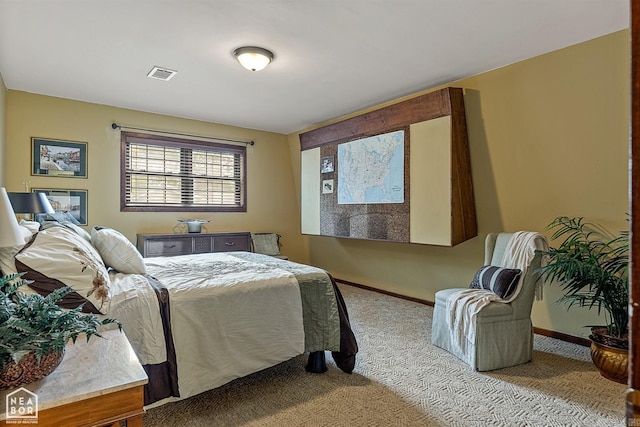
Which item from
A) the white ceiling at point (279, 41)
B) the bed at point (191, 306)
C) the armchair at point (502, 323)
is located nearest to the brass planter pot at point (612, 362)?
the armchair at point (502, 323)

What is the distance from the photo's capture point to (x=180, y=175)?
210 inches

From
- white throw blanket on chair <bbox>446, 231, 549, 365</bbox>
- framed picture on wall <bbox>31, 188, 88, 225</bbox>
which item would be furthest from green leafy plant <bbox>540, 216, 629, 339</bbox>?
framed picture on wall <bbox>31, 188, 88, 225</bbox>

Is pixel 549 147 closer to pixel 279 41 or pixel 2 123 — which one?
pixel 279 41

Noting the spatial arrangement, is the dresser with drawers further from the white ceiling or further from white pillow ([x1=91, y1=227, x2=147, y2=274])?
white pillow ([x1=91, y1=227, x2=147, y2=274])

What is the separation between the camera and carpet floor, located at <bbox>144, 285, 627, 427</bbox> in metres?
2.00

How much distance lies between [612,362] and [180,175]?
5285mm

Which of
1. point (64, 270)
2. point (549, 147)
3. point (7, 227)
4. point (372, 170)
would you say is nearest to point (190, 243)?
point (372, 170)

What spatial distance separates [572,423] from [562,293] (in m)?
1.57

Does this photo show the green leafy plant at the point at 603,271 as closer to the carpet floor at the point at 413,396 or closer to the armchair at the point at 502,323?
the armchair at the point at 502,323

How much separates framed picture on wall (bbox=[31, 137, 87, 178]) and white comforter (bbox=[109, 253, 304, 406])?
Answer: 2773 millimetres

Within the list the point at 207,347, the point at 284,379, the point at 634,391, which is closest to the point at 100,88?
the point at 207,347

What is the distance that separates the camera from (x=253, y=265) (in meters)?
2.85

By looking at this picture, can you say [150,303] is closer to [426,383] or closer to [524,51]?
[426,383]

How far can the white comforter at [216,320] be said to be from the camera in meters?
1.94
